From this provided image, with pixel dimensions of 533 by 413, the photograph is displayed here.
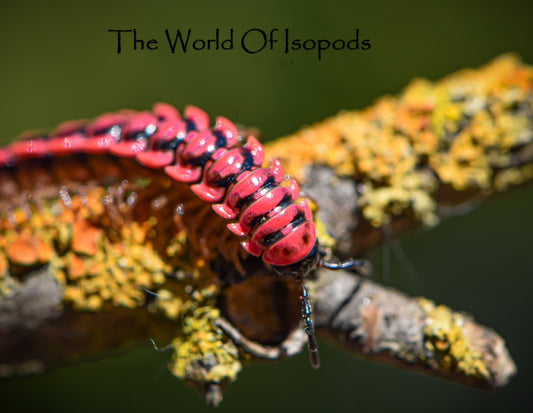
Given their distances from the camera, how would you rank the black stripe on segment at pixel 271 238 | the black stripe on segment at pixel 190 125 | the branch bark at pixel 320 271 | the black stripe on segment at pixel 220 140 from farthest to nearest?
the black stripe on segment at pixel 190 125
the black stripe on segment at pixel 220 140
the branch bark at pixel 320 271
the black stripe on segment at pixel 271 238

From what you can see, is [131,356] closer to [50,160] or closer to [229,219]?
[50,160]

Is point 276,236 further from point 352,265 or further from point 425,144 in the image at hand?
point 425,144

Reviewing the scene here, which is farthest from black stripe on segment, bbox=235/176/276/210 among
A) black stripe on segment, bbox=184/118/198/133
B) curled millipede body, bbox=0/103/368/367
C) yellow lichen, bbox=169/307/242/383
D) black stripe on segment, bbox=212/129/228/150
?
black stripe on segment, bbox=184/118/198/133

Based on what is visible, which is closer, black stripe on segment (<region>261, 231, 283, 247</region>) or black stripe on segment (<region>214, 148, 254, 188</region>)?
black stripe on segment (<region>261, 231, 283, 247</region>)

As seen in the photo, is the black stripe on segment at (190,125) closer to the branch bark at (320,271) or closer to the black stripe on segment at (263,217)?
the branch bark at (320,271)

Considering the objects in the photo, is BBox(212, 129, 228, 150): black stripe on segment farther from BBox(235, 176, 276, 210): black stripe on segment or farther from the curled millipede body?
BBox(235, 176, 276, 210): black stripe on segment

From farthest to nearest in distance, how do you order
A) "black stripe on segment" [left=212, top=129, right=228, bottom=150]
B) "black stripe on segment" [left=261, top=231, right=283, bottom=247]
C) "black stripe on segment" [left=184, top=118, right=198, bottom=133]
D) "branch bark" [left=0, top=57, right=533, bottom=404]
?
"black stripe on segment" [left=184, top=118, right=198, bottom=133]
"black stripe on segment" [left=212, top=129, right=228, bottom=150]
"branch bark" [left=0, top=57, right=533, bottom=404]
"black stripe on segment" [left=261, top=231, right=283, bottom=247]

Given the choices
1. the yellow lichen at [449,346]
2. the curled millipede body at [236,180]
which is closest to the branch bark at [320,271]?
the yellow lichen at [449,346]
